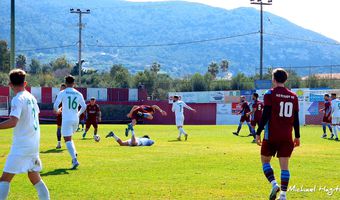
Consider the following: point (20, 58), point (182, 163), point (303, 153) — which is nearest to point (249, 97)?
point (303, 153)

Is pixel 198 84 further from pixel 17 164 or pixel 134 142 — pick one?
pixel 17 164

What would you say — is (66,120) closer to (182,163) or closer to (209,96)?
(182,163)

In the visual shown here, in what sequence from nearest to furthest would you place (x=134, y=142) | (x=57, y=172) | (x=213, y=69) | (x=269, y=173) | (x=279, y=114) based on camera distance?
(x=279, y=114) → (x=269, y=173) → (x=57, y=172) → (x=134, y=142) → (x=213, y=69)

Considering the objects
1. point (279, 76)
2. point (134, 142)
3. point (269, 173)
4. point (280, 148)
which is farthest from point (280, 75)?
point (134, 142)

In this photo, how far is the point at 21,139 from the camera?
8352 millimetres

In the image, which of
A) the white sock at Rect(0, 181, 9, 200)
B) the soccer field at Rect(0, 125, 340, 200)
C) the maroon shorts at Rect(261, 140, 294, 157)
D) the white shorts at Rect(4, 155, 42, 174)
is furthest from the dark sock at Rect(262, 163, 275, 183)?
the white sock at Rect(0, 181, 9, 200)

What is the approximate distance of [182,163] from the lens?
1609cm

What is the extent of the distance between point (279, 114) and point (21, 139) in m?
4.34

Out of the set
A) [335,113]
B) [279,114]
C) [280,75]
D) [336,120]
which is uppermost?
[280,75]

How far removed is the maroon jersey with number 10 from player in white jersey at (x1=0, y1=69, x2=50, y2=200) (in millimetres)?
3950

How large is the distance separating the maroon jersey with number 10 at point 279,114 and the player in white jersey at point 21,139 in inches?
156

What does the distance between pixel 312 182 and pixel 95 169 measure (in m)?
5.18

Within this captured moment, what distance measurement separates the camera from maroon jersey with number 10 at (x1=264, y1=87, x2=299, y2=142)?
10.3 meters

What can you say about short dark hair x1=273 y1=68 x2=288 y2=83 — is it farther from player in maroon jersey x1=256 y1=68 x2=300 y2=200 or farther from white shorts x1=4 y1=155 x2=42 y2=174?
white shorts x1=4 y1=155 x2=42 y2=174
